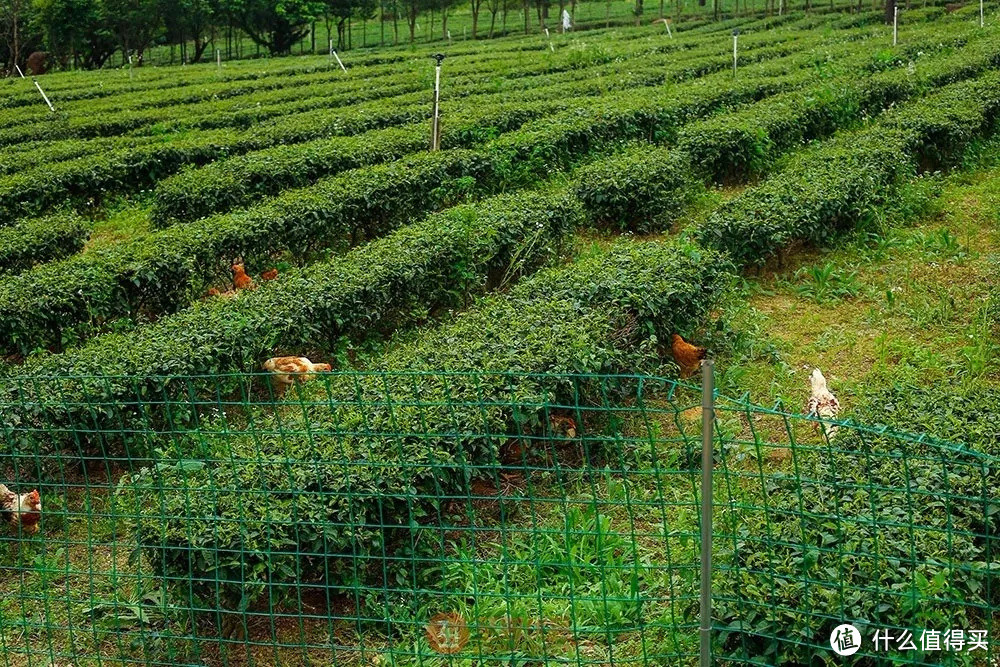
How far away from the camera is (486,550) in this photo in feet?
18.4

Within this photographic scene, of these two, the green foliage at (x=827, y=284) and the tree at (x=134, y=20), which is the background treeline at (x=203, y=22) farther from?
the green foliage at (x=827, y=284)

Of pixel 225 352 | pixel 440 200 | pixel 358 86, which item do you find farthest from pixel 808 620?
pixel 358 86

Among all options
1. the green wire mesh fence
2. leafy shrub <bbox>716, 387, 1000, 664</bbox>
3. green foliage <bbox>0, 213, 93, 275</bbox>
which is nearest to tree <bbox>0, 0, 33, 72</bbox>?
green foliage <bbox>0, 213, 93, 275</bbox>

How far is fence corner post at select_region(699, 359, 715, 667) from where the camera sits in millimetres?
3242

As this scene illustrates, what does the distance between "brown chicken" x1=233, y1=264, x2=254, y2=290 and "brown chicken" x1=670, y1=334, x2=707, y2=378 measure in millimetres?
4502

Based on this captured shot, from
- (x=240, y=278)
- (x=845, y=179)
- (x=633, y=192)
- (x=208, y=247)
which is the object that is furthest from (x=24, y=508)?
(x=845, y=179)

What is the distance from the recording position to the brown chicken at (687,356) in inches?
309

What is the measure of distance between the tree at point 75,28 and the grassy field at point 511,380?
26458mm

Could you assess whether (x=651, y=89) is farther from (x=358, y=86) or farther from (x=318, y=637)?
(x=318, y=637)

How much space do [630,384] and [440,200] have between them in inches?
230

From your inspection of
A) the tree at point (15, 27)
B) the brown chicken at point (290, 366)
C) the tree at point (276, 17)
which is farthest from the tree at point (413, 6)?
the brown chicken at point (290, 366)

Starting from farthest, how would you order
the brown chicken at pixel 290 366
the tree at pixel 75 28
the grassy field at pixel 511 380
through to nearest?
the tree at pixel 75 28, the brown chicken at pixel 290 366, the grassy field at pixel 511 380

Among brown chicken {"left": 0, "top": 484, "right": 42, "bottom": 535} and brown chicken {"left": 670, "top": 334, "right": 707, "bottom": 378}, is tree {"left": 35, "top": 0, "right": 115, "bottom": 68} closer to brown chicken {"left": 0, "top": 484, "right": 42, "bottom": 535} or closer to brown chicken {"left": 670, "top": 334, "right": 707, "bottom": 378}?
brown chicken {"left": 670, "top": 334, "right": 707, "bottom": 378}

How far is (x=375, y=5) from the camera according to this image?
146ft
